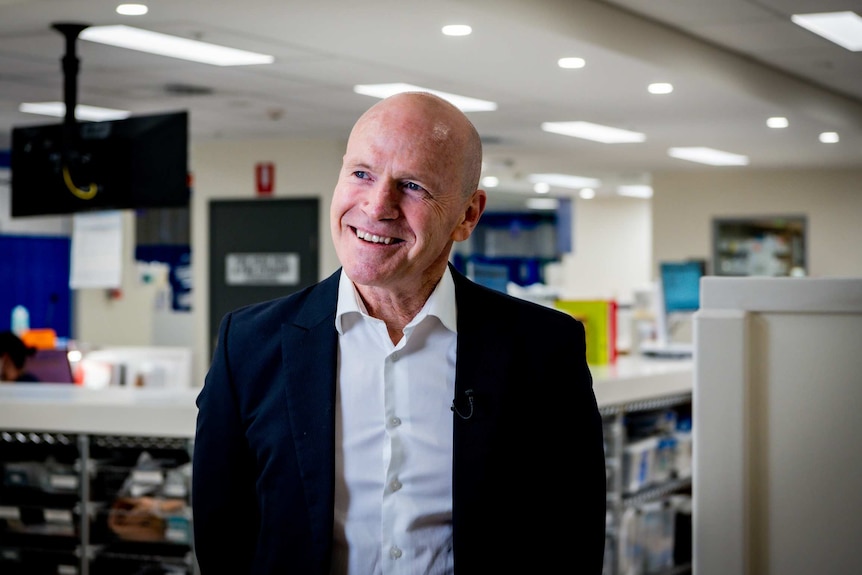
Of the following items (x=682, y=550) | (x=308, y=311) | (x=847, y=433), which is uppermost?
(x=308, y=311)

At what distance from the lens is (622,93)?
7383mm

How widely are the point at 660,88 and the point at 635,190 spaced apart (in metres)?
10.7

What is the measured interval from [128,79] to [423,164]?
601 centimetres

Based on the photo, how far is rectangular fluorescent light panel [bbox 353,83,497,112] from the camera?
727 centimetres

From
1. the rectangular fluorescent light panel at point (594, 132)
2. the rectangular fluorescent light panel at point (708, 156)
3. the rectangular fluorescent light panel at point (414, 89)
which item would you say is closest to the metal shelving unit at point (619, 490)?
the rectangular fluorescent light panel at point (414, 89)

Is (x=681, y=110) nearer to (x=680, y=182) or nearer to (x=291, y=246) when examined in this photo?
(x=291, y=246)

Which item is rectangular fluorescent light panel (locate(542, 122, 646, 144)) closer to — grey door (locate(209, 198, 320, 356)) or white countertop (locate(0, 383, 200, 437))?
grey door (locate(209, 198, 320, 356))

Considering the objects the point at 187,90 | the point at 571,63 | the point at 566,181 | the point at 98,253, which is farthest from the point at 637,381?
the point at 566,181

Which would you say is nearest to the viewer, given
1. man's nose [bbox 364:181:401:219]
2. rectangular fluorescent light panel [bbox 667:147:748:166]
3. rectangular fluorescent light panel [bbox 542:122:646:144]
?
man's nose [bbox 364:181:401:219]

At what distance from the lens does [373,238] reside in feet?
4.71

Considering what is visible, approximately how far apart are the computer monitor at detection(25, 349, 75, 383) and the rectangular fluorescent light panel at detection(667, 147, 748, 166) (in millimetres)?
6295

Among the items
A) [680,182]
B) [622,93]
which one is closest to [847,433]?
[622,93]

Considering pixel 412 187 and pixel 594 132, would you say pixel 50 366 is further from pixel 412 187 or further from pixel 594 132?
pixel 412 187

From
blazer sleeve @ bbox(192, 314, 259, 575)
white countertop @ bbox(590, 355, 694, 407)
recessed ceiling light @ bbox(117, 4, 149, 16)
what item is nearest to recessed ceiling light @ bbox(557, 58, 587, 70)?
white countertop @ bbox(590, 355, 694, 407)
